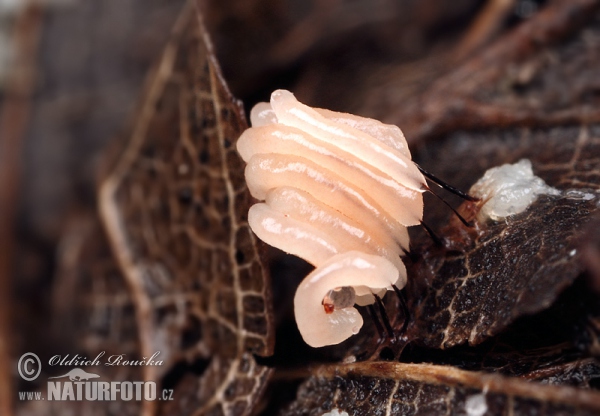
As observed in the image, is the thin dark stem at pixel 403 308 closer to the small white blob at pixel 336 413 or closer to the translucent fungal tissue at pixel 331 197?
the translucent fungal tissue at pixel 331 197

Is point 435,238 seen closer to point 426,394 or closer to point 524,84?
point 426,394

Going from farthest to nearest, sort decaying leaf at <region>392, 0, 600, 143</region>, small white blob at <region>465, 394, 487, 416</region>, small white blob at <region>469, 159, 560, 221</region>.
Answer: decaying leaf at <region>392, 0, 600, 143</region>, small white blob at <region>469, 159, 560, 221</region>, small white blob at <region>465, 394, 487, 416</region>

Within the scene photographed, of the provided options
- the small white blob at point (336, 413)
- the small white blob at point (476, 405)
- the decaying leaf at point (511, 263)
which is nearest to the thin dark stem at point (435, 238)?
A: the decaying leaf at point (511, 263)

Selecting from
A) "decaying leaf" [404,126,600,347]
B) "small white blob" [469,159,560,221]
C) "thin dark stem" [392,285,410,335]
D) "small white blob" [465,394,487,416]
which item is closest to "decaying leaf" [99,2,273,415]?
"thin dark stem" [392,285,410,335]

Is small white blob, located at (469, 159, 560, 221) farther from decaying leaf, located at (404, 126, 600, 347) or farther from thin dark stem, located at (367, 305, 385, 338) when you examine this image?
thin dark stem, located at (367, 305, 385, 338)

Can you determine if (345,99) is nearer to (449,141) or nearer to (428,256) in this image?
(449,141)

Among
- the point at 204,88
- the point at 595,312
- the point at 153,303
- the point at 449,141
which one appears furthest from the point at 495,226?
the point at 153,303
